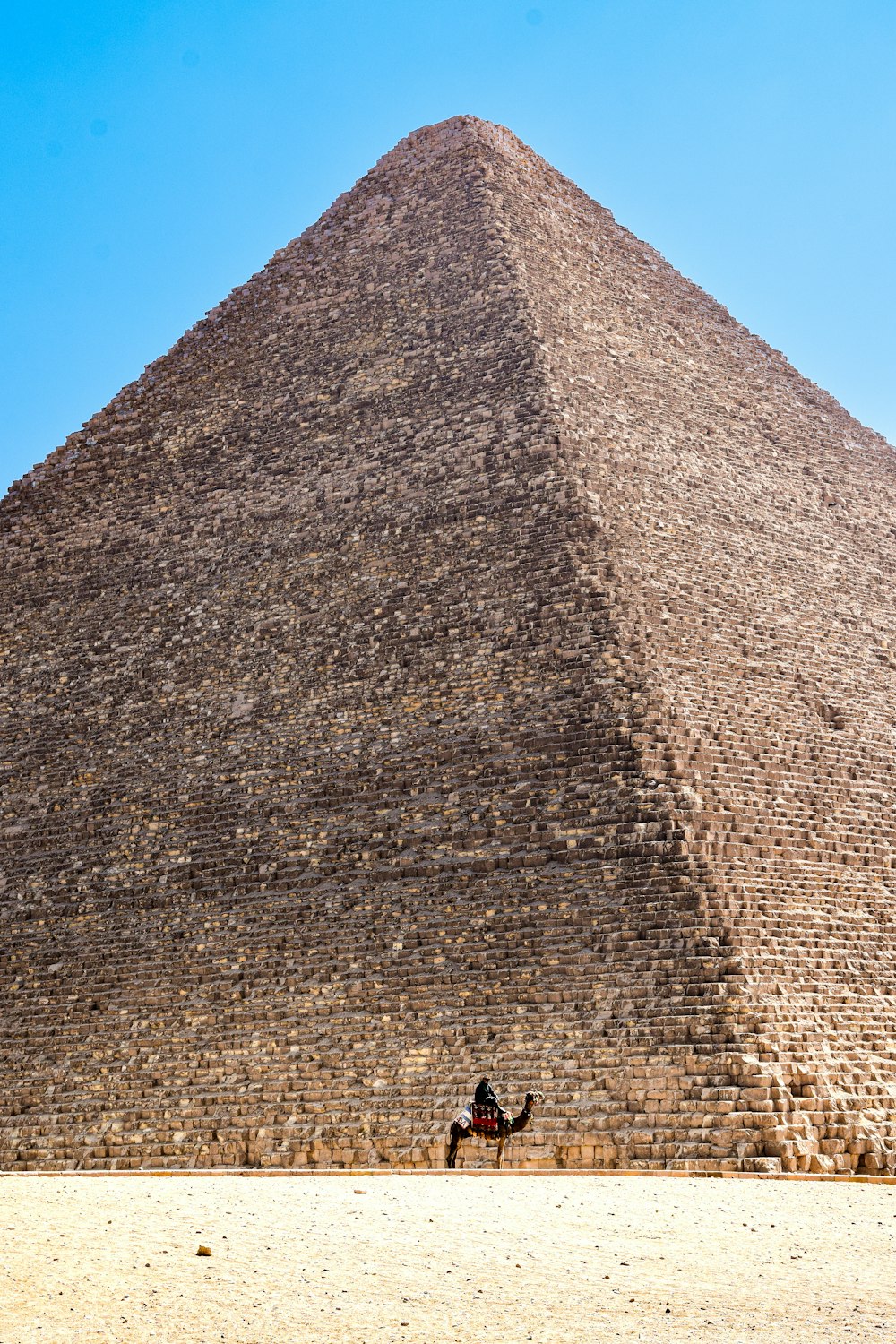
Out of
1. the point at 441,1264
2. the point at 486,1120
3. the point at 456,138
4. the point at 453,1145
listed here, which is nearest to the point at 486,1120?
the point at 486,1120

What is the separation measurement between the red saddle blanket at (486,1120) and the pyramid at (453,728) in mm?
420

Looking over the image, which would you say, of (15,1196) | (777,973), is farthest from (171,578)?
(15,1196)

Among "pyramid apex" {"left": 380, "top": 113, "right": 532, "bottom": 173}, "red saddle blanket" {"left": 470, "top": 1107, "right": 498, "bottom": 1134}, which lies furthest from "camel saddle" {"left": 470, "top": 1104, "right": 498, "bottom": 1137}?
"pyramid apex" {"left": 380, "top": 113, "right": 532, "bottom": 173}

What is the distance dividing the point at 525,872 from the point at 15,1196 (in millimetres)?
4930

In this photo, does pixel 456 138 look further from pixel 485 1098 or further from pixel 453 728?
pixel 485 1098

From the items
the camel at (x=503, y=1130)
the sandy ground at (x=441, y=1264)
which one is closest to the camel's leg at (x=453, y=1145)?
the camel at (x=503, y=1130)

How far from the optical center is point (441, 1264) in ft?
18.1

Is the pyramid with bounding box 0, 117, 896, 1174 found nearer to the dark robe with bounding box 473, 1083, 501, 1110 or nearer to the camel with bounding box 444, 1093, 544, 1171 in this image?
the camel with bounding box 444, 1093, 544, 1171

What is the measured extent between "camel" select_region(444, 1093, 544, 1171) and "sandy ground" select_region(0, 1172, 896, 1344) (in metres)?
1.01

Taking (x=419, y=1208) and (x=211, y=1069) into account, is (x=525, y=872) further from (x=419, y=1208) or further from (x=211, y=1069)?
(x=419, y=1208)

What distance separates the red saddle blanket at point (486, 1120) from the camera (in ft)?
29.2

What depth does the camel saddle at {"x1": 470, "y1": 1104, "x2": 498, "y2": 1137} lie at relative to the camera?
29.2ft

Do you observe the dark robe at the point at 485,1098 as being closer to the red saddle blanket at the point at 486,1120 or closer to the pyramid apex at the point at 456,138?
the red saddle blanket at the point at 486,1120

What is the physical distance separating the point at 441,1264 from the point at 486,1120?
3.45 m
